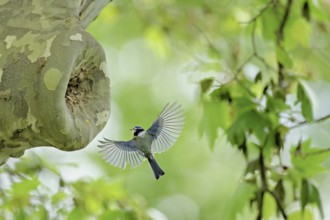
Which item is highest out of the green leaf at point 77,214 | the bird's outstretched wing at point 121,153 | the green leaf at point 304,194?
the bird's outstretched wing at point 121,153

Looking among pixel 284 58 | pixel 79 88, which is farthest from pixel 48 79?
pixel 284 58

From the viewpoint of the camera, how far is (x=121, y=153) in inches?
40.8

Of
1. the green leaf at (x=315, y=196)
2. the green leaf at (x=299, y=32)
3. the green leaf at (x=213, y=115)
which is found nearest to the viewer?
the green leaf at (x=315, y=196)

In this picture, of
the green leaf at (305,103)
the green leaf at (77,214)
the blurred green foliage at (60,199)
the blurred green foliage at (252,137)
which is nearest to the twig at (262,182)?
the blurred green foliage at (252,137)

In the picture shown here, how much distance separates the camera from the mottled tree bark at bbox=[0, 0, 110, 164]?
104cm

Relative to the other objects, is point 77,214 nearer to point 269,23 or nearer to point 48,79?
point 269,23

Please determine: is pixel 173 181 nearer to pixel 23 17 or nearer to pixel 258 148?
pixel 258 148

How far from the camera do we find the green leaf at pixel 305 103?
145 cm

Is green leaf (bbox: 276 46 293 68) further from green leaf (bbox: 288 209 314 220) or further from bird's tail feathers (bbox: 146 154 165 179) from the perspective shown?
bird's tail feathers (bbox: 146 154 165 179)

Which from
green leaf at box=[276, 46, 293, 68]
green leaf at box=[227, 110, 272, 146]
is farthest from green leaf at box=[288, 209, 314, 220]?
green leaf at box=[276, 46, 293, 68]

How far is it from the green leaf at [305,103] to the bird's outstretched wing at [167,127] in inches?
18.0

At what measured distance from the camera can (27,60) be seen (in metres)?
1.06

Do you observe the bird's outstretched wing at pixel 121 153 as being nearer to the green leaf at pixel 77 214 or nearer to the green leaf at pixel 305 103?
the green leaf at pixel 305 103

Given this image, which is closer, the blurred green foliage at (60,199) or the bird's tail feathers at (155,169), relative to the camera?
the bird's tail feathers at (155,169)
